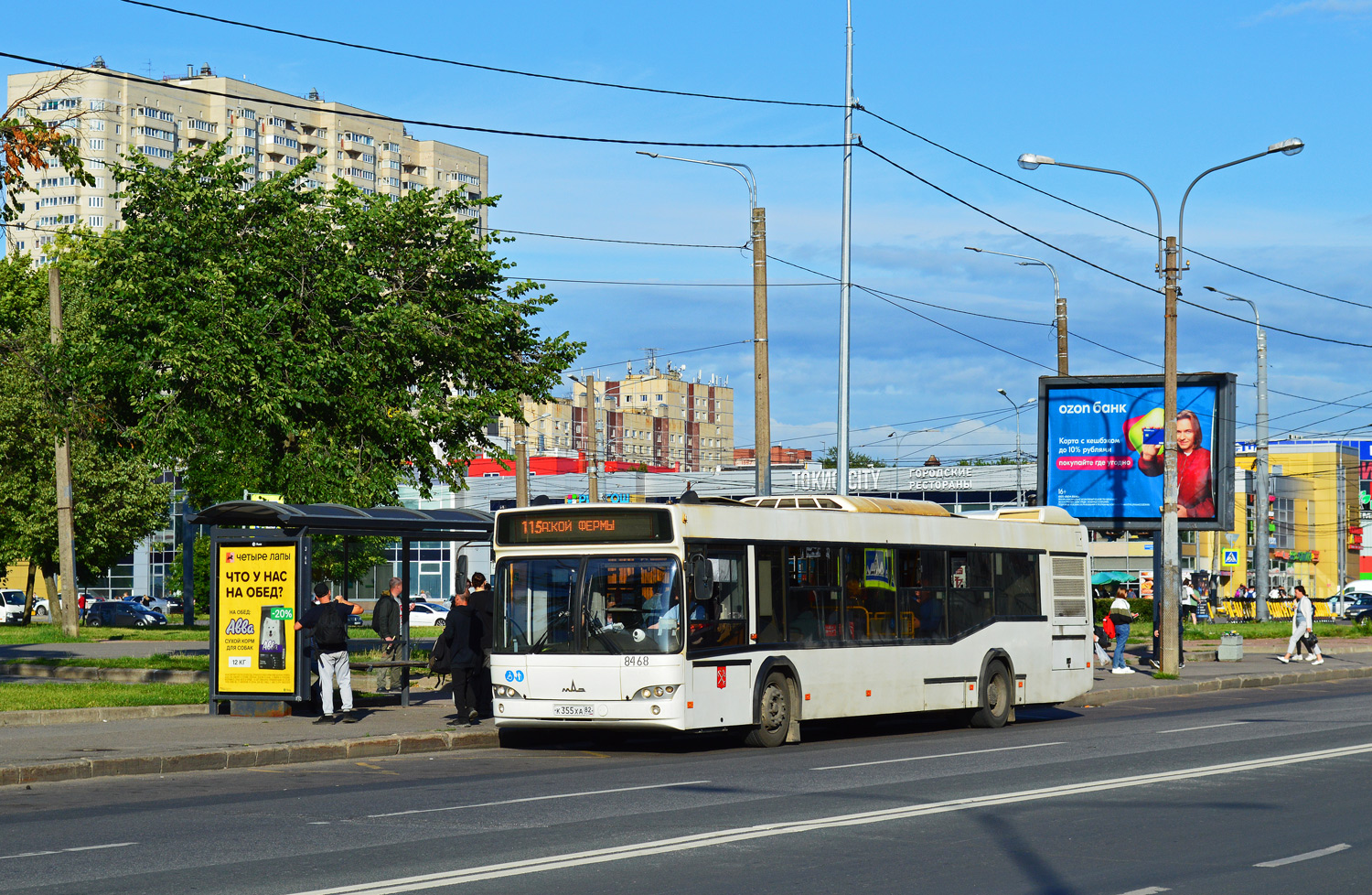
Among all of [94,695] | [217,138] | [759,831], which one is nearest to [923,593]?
[759,831]

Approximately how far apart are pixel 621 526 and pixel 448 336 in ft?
53.9

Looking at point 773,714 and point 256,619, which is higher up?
point 256,619

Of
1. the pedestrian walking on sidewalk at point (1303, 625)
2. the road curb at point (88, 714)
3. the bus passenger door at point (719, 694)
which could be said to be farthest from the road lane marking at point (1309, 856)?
the pedestrian walking on sidewalk at point (1303, 625)

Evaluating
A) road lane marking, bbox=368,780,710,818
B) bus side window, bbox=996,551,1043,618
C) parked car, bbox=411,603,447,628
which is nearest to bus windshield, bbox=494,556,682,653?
road lane marking, bbox=368,780,710,818

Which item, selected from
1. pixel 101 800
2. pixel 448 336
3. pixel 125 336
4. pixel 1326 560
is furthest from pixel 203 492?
pixel 1326 560

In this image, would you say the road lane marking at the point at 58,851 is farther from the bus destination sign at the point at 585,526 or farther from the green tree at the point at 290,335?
the green tree at the point at 290,335

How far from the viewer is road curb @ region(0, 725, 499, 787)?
13.7m

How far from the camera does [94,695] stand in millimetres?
21438

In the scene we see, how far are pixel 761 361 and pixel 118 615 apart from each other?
45.2 m

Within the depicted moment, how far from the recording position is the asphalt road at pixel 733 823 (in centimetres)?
838

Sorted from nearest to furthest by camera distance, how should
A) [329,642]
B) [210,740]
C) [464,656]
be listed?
[210,740]
[329,642]
[464,656]

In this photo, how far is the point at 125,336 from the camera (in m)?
30.5

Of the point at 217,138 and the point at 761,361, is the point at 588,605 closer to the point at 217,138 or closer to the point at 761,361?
the point at 761,361

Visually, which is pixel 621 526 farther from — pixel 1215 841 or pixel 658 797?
pixel 1215 841
